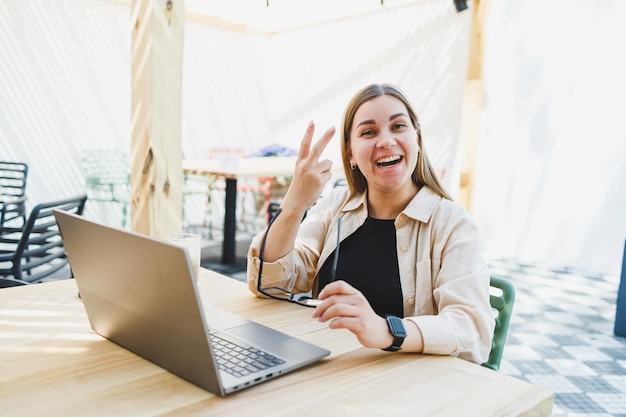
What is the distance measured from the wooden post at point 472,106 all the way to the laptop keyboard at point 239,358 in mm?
5150

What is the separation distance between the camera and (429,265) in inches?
50.8

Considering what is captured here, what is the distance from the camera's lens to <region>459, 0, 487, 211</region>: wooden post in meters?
5.55

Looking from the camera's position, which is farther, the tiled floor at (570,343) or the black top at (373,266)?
the tiled floor at (570,343)

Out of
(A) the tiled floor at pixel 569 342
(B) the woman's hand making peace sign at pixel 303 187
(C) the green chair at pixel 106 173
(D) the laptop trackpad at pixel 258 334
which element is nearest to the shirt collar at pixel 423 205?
(B) the woman's hand making peace sign at pixel 303 187

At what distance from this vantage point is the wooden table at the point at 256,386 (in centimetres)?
77

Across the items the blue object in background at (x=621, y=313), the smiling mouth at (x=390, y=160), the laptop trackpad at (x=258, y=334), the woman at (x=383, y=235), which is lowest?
the blue object in background at (x=621, y=313)

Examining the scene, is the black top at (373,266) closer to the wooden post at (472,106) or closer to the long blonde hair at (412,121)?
the long blonde hair at (412,121)

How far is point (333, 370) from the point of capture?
3.01 feet

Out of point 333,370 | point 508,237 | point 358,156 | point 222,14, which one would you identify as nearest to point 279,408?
point 333,370

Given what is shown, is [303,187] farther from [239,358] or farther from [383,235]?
[239,358]

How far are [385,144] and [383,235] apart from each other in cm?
24

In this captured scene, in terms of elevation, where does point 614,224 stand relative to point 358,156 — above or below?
below

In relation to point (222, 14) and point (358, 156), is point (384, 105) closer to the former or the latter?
point (358, 156)

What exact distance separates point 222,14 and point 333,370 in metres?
7.04
